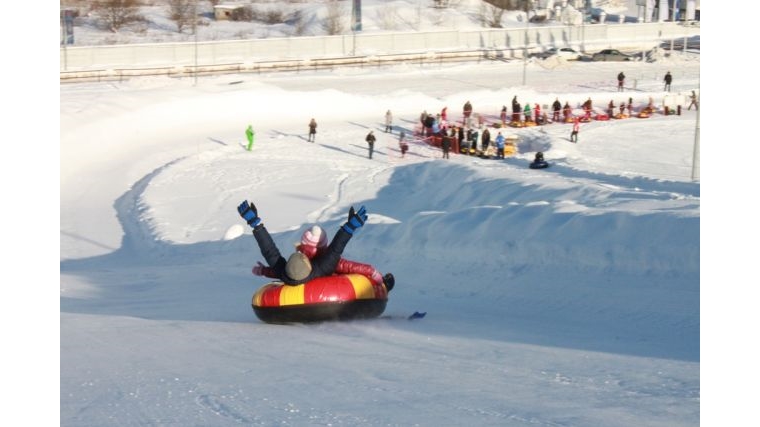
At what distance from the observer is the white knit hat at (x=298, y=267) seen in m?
12.6

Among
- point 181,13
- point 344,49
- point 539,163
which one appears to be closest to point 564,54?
point 344,49

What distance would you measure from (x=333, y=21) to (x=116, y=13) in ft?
52.4

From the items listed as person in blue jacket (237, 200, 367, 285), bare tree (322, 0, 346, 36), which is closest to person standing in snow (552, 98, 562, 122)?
bare tree (322, 0, 346, 36)

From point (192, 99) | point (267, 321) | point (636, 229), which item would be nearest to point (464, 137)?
point (192, 99)

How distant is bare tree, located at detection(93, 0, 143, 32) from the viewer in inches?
3130

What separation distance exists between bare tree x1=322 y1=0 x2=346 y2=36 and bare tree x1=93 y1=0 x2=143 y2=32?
46.7 ft

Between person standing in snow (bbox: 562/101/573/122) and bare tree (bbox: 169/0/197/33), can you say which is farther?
bare tree (bbox: 169/0/197/33)

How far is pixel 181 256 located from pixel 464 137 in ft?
64.1

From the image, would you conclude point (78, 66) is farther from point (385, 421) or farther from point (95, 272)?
point (385, 421)

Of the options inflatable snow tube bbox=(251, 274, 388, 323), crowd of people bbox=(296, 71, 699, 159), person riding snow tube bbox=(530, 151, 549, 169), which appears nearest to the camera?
inflatable snow tube bbox=(251, 274, 388, 323)

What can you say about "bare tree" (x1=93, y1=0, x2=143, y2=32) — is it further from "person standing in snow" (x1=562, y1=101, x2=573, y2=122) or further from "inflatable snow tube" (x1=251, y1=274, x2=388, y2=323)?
"inflatable snow tube" (x1=251, y1=274, x2=388, y2=323)

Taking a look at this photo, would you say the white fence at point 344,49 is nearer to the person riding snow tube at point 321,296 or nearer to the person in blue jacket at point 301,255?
the person riding snow tube at point 321,296

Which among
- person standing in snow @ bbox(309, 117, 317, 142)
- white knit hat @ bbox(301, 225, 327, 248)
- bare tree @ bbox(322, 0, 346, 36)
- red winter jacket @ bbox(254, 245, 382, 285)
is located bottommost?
person standing in snow @ bbox(309, 117, 317, 142)

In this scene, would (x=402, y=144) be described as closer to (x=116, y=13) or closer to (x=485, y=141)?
(x=485, y=141)
